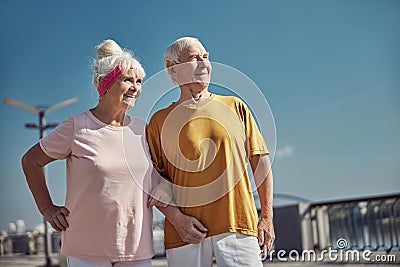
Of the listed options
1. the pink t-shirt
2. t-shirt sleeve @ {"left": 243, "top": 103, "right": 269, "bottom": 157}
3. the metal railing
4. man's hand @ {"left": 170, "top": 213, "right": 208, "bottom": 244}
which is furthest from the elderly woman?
the metal railing

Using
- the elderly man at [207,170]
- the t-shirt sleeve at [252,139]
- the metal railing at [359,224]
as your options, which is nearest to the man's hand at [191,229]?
the elderly man at [207,170]

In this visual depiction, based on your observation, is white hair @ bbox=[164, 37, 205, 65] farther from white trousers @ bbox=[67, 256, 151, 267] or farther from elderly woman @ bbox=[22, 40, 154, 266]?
white trousers @ bbox=[67, 256, 151, 267]

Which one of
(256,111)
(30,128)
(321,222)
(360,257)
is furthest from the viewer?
(30,128)

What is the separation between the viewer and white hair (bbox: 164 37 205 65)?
5.44 feet

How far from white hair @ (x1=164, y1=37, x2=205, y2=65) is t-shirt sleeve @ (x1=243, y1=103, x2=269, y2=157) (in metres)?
0.21

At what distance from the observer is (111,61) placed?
1.67 m

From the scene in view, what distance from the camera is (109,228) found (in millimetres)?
1587

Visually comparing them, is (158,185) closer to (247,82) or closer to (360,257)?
(247,82)

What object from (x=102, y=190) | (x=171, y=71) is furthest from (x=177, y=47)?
(x=102, y=190)

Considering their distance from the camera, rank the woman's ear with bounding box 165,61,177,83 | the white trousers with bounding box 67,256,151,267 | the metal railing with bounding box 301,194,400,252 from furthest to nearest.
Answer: the metal railing with bounding box 301,194,400,252 → the woman's ear with bounding box 165,61,177,83 → the white trousers with bounding box 67,256,151,267

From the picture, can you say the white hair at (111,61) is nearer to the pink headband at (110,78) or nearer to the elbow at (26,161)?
the pink headband at (110,78)

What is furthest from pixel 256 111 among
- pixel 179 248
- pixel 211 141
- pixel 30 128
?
pixel 30 128

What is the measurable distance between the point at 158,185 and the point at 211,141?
0.59 feet

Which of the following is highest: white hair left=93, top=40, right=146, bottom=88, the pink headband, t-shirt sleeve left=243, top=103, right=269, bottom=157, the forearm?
white hair left=93, top=40, right=146, bottom=88
